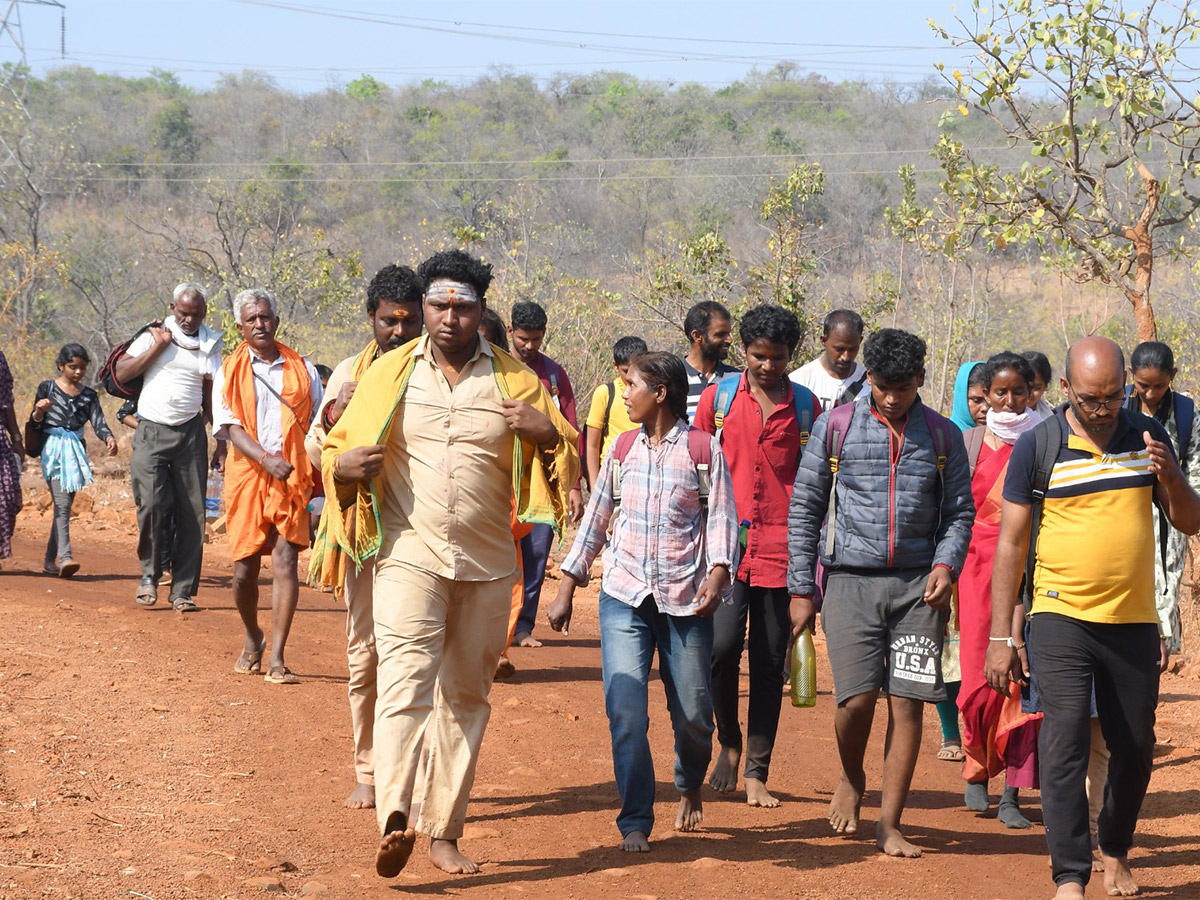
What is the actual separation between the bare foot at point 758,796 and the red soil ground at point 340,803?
2.2 inches

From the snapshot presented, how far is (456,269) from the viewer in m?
5.20

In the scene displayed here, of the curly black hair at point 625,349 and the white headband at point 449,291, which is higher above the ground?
the white headband at point 449,291

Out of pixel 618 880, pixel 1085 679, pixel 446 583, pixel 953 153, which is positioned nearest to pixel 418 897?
pixel 618 880

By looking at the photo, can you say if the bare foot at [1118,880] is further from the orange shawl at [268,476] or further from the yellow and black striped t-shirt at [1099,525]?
the orange shawl at [268,476]

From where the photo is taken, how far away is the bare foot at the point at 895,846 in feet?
18.0

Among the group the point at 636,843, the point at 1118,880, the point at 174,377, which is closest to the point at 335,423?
the point at 636,843

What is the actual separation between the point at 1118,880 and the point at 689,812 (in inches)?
63.5

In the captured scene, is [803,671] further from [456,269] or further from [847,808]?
[456,269]

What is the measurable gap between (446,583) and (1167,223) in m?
7.49

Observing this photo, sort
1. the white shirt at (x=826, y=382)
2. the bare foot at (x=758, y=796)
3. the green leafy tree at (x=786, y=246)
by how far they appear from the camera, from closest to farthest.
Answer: the bare foot at (x=758, y=796) < the white shirt at (x=826, y=382) < the green leafy tree at (x=786, y=246)

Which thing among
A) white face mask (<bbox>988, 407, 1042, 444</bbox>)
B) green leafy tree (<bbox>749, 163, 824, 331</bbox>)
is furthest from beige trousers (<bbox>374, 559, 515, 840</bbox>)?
green leafy tree (<bbox>749, 163, 824, 331</bbox>)

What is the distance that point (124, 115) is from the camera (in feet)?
204

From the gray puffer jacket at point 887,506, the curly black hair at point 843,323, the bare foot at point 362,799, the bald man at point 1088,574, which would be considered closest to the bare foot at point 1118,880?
Answer: the bald man at point 1088,574

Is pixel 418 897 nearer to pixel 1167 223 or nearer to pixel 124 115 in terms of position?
pixel 1167 223
